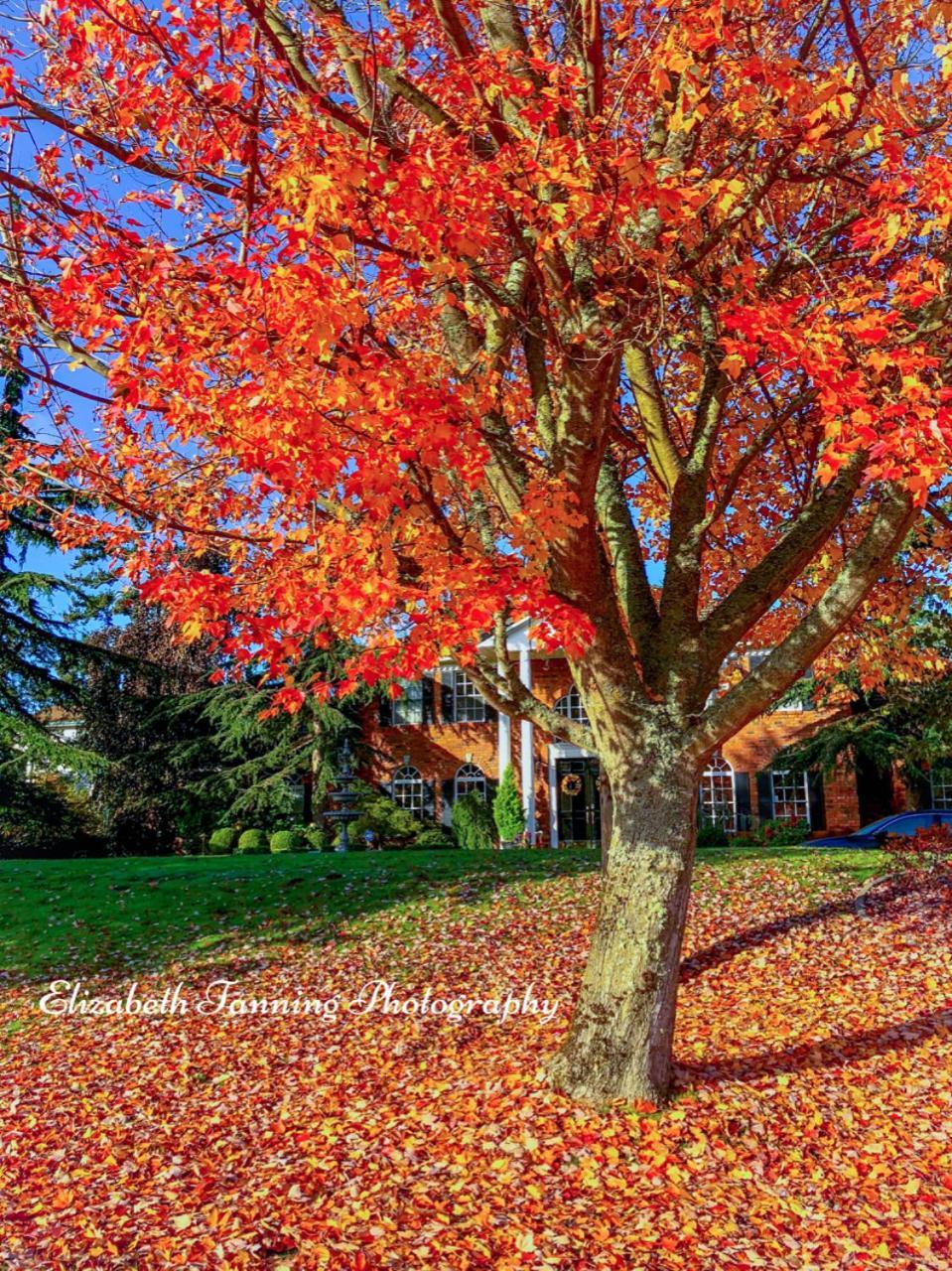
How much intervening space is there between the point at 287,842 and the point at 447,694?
299 inches

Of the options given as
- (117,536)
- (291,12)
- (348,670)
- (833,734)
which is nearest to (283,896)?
(117,536)

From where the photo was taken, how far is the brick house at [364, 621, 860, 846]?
77.2ft

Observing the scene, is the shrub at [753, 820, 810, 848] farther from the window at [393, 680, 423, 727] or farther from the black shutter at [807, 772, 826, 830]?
the window at [393, 680, 423, 727]

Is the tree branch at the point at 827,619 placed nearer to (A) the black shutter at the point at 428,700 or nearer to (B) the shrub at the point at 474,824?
(B) the shrub at the point at 474,824

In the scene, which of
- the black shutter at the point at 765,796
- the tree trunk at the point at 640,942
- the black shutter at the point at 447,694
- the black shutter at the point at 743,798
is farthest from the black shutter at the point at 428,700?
the tree trunk at the point at 640,942

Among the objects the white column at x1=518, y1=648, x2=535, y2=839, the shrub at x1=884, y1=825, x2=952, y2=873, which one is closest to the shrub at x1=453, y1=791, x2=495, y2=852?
the white column at x1=518, y1=648, x2=535, y2=839

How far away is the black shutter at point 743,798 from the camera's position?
2356 centimetres

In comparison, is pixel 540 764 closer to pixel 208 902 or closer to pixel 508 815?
pixel 508 815

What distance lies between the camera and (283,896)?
11352mm

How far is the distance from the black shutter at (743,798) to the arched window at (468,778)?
711cm

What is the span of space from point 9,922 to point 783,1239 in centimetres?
981

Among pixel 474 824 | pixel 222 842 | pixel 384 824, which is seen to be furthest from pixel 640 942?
pixel 222 842

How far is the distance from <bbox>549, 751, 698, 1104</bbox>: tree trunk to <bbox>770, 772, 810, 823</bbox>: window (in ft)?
64.2

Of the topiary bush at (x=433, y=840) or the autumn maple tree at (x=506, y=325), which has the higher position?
the autumn maple tree at (x=506, y=325)
